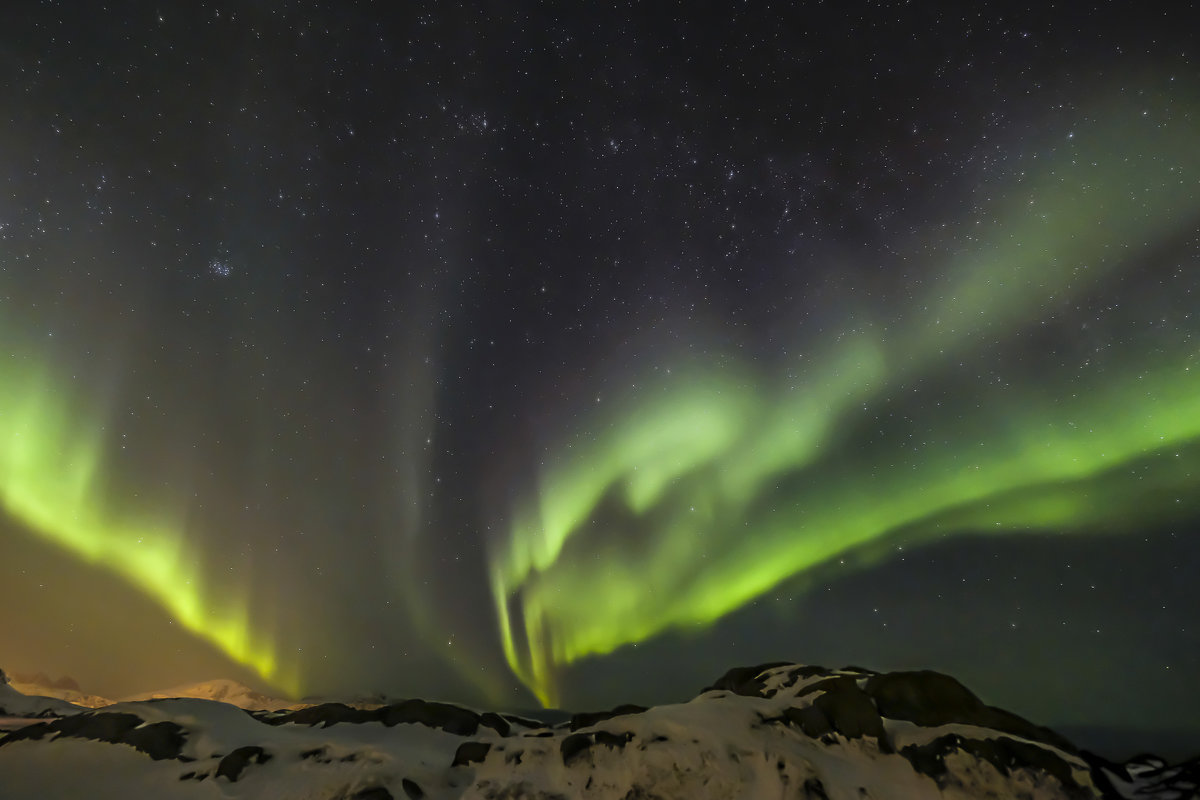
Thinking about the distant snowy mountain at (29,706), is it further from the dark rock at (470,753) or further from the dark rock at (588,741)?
the dark rock at (588,741)

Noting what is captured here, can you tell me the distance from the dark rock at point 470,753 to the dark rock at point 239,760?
22.8 ft

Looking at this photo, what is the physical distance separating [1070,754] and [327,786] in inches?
1256

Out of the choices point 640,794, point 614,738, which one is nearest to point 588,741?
point 614,738

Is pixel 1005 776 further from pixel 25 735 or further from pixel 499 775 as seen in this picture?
pixel 25 735

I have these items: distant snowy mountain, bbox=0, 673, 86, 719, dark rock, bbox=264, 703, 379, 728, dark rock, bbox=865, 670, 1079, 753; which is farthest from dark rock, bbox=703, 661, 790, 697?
distant snowy mountain, bbox=0, 673, 86, 719

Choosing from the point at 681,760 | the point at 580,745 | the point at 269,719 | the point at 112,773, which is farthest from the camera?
the point at 269,719

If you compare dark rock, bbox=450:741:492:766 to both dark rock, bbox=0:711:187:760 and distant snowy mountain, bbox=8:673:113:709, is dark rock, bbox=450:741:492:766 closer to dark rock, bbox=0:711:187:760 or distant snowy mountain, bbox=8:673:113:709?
dark rock, bbox=0:711:187:760

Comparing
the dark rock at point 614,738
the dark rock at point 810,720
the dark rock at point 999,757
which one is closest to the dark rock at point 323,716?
the dark rock at point 614,738

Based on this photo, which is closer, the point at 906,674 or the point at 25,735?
the point at 25,735

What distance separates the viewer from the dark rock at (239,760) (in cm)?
1867

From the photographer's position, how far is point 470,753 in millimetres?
22156

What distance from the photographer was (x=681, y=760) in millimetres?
20516

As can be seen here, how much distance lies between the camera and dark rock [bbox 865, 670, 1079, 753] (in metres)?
26.7

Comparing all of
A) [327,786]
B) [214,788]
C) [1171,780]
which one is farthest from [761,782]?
[1171,780]
